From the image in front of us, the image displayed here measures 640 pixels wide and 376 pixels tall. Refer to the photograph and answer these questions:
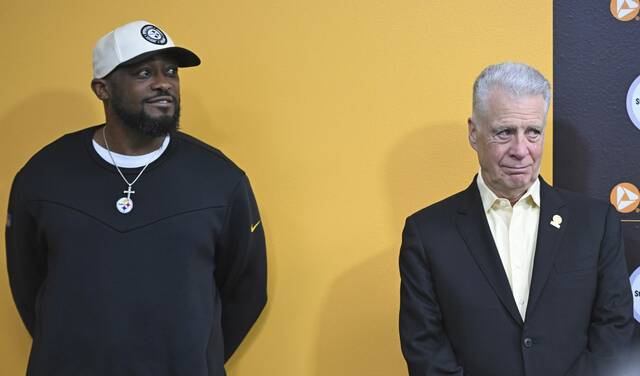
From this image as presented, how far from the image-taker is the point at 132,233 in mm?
1887

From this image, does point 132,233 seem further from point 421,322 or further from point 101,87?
point 421,322

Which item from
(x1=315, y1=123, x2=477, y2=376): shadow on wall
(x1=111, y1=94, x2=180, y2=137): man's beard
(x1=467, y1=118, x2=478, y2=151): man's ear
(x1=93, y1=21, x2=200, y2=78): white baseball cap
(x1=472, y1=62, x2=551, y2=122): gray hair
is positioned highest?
(x1=93, y1=21, x2=200, y2=78): white baseball cap

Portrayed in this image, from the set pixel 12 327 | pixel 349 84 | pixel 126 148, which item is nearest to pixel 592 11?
pixel 349 84

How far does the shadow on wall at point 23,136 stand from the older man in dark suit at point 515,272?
1193mm

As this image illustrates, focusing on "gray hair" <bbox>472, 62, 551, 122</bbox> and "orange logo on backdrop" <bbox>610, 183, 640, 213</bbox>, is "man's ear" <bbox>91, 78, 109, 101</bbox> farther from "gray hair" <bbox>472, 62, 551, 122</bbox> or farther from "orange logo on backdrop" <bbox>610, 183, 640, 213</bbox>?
"orange logo on backdrop" <bbox>610, 183, 640, 213</bbox>

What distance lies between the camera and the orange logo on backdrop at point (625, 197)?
7.07 feet

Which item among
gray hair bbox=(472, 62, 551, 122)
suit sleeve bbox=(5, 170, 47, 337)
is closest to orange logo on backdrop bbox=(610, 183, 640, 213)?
gray hair bbox=(472, 62, 551, 122)

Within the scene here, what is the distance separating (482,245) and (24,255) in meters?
Result: 1.18

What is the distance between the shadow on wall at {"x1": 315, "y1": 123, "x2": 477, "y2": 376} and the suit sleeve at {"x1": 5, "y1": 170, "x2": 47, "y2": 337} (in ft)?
2.66

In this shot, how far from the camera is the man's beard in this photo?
6.34ft

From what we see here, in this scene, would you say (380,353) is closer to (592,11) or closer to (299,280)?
(299,280)

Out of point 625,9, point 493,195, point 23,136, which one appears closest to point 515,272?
point 493,195

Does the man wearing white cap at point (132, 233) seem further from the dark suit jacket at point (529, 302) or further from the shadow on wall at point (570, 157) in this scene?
the shadow on wall at point (570, 157)

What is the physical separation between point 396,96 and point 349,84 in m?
0.14
